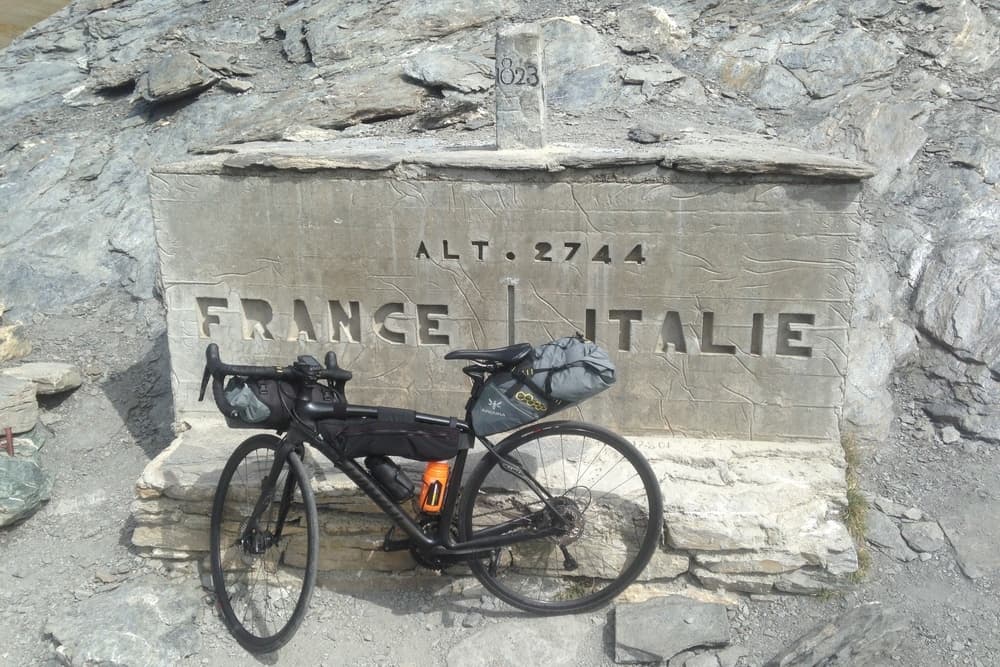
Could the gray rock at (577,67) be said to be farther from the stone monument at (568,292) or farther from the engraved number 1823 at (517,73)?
the stone monument at (568,292)

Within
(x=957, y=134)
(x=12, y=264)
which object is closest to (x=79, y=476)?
(x=12, y=264)

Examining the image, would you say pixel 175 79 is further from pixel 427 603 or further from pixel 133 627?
pixel 427 603

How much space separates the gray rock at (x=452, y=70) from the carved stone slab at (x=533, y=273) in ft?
13.0

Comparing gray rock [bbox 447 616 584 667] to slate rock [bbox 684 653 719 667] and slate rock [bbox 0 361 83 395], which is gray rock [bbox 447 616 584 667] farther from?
slate rock [bbox 0 361 83 395]

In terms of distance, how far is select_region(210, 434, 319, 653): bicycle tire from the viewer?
13.9 feet

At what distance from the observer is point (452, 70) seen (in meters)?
8.90

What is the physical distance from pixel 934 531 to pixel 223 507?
4.15 metres

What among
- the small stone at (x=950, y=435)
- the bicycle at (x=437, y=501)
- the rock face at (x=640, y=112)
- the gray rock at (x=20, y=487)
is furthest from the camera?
the rock face at (x=640, y=112)

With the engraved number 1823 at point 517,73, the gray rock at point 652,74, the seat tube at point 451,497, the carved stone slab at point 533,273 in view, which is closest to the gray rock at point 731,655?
the carved stone slab at point 533,273

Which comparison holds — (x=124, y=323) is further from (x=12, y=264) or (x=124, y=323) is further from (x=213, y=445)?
(x=213, y=445)

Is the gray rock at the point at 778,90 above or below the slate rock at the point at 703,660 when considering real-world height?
above

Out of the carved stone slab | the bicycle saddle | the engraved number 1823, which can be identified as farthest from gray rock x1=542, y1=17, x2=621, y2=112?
→ the bicycle saddle

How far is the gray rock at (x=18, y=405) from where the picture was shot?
5.99 metres

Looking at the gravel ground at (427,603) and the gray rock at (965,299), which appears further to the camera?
the gray rock at (965,299)
